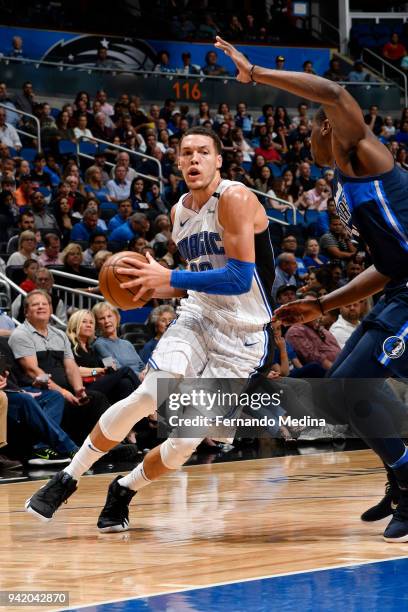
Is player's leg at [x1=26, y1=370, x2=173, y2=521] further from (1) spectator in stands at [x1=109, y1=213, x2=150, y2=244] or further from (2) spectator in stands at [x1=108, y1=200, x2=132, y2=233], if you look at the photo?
(2) spectator in stands at [x1=108, y1=200, x2=132, y2=233]

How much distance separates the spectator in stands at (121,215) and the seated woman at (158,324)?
3375mm

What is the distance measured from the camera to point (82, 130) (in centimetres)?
1578

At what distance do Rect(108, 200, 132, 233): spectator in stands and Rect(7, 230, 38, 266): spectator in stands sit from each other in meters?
2.11

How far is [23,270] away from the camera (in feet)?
34.8

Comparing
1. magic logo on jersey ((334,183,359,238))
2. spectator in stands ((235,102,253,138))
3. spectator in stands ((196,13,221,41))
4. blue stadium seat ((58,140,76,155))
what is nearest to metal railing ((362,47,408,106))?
spectator in stands ((196,13,221,41))

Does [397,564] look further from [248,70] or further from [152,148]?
[152,148]

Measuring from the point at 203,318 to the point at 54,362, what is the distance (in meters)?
3.93

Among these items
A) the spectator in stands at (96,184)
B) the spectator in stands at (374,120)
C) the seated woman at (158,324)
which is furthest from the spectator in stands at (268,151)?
the seated woman at (158,324)

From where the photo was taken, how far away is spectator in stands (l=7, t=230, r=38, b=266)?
Answer: 10836mm

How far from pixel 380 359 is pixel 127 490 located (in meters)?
1.42

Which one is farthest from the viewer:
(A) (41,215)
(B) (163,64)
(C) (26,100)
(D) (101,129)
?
(B) (163,64)

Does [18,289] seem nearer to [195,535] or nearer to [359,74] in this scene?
[195,535]

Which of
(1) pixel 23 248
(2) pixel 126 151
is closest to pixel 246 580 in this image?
(1) pixel 23 248

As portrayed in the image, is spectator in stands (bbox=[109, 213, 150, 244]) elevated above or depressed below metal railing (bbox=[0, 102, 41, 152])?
below
